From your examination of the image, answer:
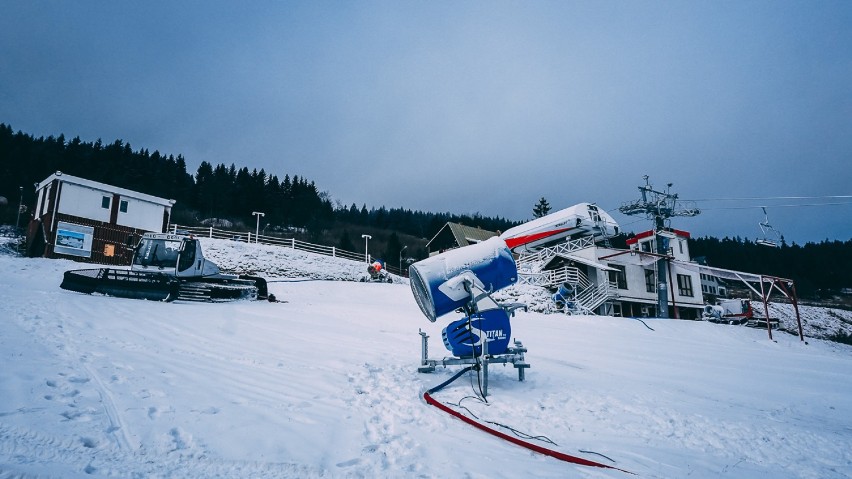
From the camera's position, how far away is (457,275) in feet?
24.8

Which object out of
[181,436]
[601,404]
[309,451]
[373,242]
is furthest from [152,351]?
[373,242]

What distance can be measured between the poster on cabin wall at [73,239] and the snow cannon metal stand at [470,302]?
31.1 m

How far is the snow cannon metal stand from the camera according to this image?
7.38 m

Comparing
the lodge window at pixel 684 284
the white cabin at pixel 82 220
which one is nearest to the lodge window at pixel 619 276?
the lodge window at pixel 684 284

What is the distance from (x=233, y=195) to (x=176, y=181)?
516 inches

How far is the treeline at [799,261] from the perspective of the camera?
77.8 m

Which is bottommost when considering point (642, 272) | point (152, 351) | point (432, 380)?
point (432, 380)

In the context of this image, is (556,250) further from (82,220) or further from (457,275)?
(82,220)

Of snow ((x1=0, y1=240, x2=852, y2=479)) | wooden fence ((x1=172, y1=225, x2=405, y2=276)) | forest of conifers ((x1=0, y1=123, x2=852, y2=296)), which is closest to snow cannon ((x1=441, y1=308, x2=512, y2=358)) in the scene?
snow ((x1=0, y1=240, x2=852, y2=479))

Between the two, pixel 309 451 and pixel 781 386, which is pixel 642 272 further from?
pixel 309 451

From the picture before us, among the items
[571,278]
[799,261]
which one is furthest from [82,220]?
[799,261]

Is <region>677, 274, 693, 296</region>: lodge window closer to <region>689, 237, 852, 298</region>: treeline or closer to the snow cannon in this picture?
the snow cannon

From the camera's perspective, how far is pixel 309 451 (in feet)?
13.3

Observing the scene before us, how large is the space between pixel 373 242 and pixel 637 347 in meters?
79.9
